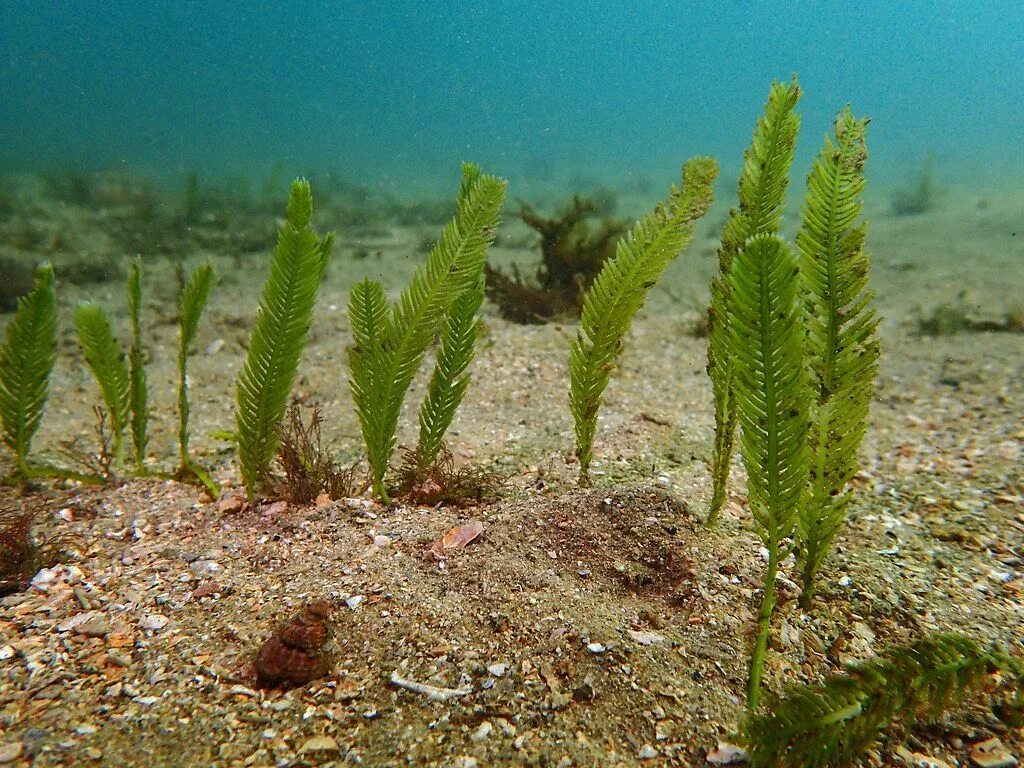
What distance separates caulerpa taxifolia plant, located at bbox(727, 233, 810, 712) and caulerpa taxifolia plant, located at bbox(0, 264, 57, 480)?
2732 millimetres

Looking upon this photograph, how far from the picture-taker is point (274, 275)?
226 cm

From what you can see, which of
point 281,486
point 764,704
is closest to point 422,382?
point 281,486

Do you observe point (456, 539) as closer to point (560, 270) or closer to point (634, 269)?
point (634, 269)

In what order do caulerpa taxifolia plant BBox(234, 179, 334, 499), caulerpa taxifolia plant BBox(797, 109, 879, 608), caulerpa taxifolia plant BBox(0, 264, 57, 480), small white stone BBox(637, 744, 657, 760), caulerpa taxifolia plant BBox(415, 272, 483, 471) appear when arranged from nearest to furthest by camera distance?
small white stone BBox(637, 744, 657, 760) → caulerpa taxifolia plant BBox(797, 109, 879, 608) → caulerpa taxifolia plant BBox(234, 179, 334, 499) → caulerpa taxifolia plant BBox(415, 272, 483, 471) → caulerpa taxifolia plant BBox(0, 264, 57, 480)

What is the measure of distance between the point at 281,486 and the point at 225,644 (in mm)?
923

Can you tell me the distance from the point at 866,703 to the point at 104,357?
3.01m

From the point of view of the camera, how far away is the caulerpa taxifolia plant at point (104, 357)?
265 cm

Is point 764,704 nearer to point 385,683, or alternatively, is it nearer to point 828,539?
point 828,539

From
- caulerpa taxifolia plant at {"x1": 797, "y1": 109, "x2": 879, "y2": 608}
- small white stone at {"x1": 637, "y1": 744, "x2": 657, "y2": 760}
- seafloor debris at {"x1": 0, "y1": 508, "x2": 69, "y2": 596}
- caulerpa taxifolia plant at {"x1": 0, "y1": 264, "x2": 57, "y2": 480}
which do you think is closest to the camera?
small white stone at {"x1": 637, "y1": 744, "x2": 657, "y2": 760}

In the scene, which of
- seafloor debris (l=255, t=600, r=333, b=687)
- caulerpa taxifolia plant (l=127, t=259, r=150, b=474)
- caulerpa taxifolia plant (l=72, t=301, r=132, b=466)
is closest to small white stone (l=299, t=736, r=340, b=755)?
seafloor debris (l=255, t=600, r=333, b=687)

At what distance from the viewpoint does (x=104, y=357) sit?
269cm

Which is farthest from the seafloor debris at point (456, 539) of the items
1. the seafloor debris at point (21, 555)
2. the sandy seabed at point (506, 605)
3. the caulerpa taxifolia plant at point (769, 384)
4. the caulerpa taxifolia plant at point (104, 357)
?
the caulerpa taxifolia plant at point (104, 357)

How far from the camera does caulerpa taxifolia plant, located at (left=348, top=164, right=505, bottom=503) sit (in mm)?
2277

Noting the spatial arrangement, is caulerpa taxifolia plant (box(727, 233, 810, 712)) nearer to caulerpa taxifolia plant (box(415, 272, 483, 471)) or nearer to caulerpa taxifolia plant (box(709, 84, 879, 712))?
caulerpa taxifolia plant (box(709, 84, 879, 712))
